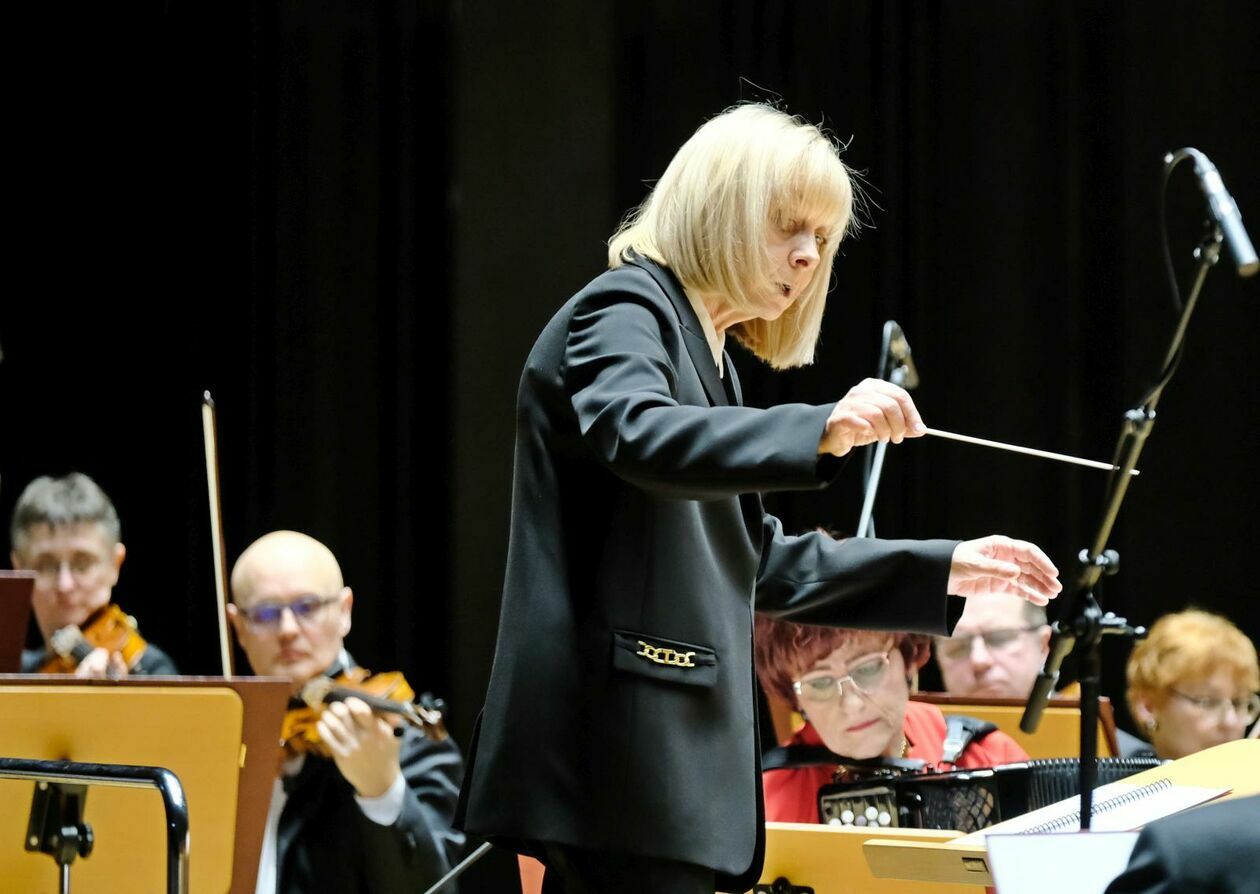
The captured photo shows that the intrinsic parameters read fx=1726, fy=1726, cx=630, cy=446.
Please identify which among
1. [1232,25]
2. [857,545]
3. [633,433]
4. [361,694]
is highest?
[1232,25]

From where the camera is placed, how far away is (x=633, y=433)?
5.41ft

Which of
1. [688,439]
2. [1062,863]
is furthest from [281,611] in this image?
[1062,863]

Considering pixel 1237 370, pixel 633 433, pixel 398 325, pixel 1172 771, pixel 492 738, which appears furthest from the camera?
pixel 398 325

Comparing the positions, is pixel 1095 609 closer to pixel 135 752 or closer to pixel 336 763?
pixel 135 752

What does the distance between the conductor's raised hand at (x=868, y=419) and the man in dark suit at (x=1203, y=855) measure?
1.83 ft

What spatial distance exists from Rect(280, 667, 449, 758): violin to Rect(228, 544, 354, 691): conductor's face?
3.3 inches

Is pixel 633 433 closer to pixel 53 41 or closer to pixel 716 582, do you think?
pixel 716 582

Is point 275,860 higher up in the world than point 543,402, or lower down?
lower down

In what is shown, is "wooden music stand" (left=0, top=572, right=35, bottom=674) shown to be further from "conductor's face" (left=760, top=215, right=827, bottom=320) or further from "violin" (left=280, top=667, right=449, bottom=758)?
"conductor's face" (left=760, top=215, right=827, bottom=320)

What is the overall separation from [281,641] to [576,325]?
2.19 meters

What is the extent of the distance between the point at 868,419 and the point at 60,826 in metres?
1.68

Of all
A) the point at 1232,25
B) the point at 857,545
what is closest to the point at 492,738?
the point at 857,545

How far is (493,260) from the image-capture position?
17.7ft

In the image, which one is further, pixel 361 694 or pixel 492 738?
pixel 361 694
